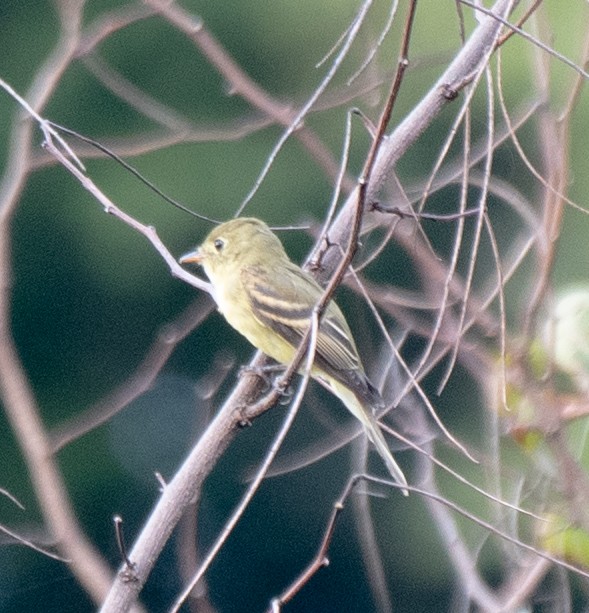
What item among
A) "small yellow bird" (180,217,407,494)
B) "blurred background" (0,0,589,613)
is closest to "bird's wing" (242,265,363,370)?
"small yellow bird" (180,217,407,494)

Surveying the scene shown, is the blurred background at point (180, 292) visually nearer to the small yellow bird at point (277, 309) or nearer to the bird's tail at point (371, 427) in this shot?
the small yellow bird at point (277, 309)

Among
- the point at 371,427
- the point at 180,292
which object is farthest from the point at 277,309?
the point at 180,292

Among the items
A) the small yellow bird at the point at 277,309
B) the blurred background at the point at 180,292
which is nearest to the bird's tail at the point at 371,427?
the small yellow bird at the point at 277,309

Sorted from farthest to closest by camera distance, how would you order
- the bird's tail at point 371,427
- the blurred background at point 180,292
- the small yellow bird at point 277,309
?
the blurred background at point 180,292
the small yellow bird at point 277,309
the bird's tail at point 371,427

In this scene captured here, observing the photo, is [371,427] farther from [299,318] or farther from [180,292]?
[180,292]

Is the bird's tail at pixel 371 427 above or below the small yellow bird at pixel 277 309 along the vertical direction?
below

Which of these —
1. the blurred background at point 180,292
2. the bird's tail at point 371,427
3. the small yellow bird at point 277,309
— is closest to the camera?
the bird's tail at point 371,427

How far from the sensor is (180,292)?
1121cm

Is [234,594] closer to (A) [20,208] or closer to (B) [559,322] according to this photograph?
(A) [20,208]

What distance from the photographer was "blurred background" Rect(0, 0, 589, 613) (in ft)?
33.2

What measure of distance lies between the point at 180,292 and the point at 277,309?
26.4ft

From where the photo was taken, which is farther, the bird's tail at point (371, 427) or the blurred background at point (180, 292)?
the blurred background at point (180, 292)

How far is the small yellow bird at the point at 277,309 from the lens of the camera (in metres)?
3.04

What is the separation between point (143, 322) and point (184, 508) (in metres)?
9.38
